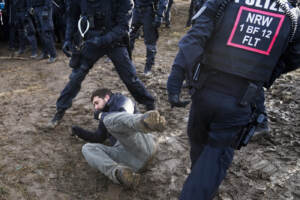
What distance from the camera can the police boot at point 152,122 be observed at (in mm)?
2102

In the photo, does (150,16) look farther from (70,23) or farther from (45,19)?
(45,19)

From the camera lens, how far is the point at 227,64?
5.64ft

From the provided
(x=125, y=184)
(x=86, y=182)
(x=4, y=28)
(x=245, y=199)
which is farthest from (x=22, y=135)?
(x=4, y=28)

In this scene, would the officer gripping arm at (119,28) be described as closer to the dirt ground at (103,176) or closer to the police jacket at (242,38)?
the dirt ground at (103,176)

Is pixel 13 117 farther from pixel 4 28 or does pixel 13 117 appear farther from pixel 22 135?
pixel 4 28

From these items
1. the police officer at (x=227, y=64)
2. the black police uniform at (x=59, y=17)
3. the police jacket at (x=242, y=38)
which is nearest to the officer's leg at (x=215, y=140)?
the police officer at (x=227, y=64)

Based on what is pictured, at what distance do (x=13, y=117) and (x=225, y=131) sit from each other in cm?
345

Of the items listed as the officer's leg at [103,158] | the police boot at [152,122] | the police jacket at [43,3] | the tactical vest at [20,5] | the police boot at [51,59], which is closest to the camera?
the police boot at [152,122]

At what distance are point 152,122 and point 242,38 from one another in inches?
35.1

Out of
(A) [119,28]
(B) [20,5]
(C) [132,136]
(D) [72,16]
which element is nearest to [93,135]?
(C) [132,136]

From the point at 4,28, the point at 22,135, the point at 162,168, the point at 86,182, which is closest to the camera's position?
the point at 86,182

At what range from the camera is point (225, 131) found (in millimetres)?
1779

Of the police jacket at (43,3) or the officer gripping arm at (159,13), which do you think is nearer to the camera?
the officer gripping arm at (159,13)

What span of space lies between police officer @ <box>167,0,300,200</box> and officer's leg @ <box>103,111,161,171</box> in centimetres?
49
